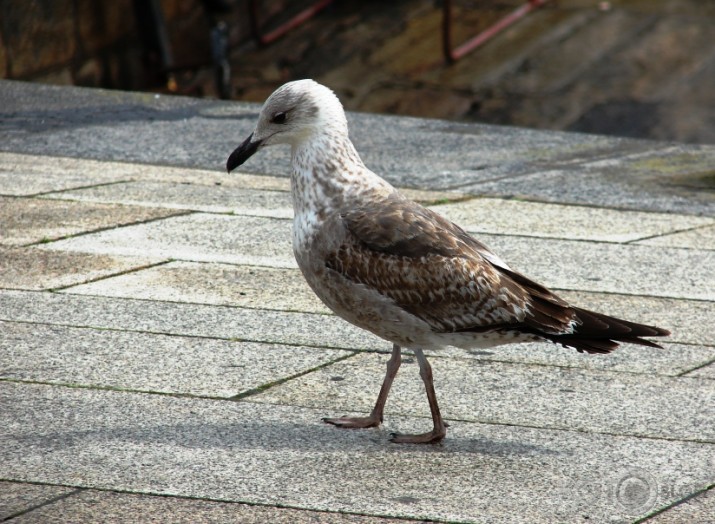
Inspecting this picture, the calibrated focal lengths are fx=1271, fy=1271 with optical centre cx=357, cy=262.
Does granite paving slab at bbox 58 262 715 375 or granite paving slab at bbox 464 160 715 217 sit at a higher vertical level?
granite paving slab at bbox 464 160 715 217

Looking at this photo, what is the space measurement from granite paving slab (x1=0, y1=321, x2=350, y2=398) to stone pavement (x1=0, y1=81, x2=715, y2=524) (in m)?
0.02

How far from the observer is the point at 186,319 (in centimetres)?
723

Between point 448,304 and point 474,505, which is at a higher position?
point 448,304

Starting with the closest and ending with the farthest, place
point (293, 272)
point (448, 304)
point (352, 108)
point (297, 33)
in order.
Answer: point (448, 304)
point (293, 272)
point (352, 108)
point (297, 33)

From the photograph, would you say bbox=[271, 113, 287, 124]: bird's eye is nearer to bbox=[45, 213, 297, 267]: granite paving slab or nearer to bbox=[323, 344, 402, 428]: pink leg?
bbox=[323, 344, 402, 428]: pink leg

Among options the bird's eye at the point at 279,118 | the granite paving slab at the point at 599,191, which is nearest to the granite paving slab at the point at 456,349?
the bird's eye at the point at 279,118

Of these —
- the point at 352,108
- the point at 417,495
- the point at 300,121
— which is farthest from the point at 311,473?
the point at 352,108

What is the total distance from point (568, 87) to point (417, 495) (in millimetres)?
13153

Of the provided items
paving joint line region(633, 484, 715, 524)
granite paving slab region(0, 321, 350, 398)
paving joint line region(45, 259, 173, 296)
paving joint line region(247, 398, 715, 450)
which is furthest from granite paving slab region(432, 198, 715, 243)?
paving joint line region(633, 484, 715, 524)

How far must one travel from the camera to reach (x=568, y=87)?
17.5m

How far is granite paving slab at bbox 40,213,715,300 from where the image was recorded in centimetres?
820

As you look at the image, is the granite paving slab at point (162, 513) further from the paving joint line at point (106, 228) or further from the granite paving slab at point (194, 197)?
the granite paving slab at point (194, 197)

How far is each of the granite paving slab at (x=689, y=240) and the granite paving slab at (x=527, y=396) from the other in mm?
→ 2794

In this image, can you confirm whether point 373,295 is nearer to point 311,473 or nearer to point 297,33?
point 311,473
